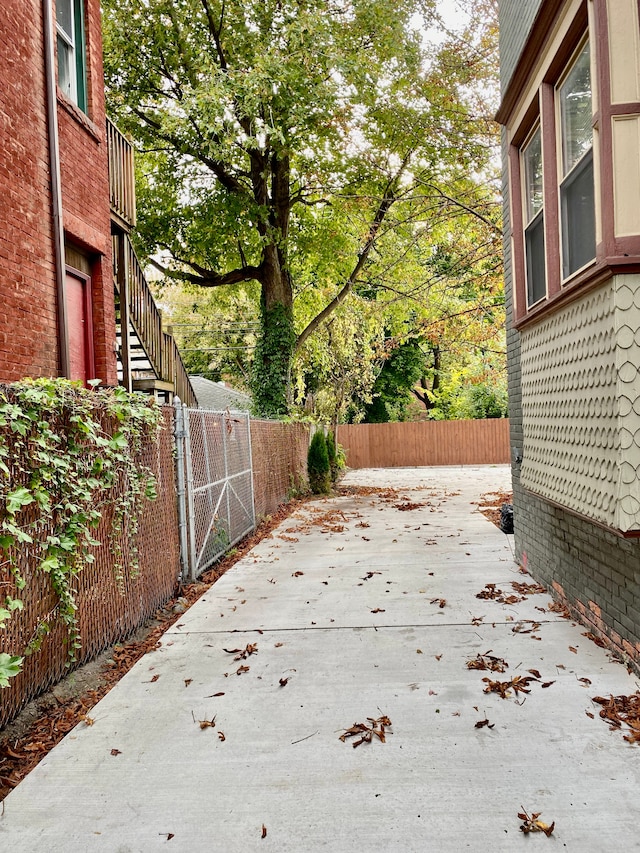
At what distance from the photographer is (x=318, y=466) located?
17.3m

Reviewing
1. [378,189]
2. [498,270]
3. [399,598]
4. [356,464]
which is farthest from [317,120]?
[356,464]

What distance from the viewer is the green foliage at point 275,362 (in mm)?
17172

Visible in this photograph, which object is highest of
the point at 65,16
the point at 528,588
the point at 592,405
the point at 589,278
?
the point at 65,16

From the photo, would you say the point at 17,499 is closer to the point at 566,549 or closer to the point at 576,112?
the point at 566,549

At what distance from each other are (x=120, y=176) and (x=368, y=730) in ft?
29.3

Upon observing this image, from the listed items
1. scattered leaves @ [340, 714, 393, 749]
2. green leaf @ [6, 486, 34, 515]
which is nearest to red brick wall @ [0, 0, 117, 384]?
green leaf @ [6, 486, 34, 515]

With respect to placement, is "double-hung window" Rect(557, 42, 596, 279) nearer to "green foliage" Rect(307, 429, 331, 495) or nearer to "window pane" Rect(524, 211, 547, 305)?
"window pane" Rect(524, 211, 547, 305)

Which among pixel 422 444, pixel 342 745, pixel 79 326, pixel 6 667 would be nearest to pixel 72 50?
pixel 79 326

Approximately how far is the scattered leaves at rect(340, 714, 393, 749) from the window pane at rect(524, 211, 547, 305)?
12.7 feet

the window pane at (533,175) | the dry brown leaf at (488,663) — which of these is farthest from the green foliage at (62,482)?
the window pane at (533,175)

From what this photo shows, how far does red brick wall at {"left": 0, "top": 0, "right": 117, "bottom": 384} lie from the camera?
5961mm

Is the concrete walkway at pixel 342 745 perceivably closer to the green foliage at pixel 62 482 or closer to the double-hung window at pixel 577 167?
the green foliage at pixel 62 482

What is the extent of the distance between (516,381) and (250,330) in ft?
91.2

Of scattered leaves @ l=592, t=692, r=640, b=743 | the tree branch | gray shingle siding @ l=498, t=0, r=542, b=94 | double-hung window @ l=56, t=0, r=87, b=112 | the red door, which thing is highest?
double-hung window @ l=56, t=0, r=87, b=112
